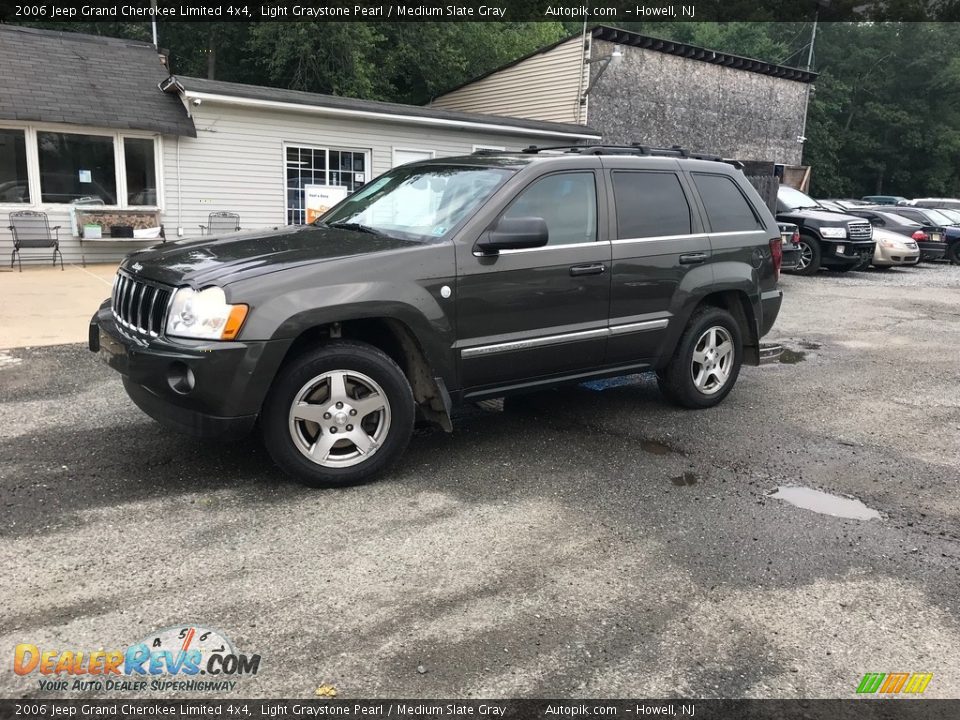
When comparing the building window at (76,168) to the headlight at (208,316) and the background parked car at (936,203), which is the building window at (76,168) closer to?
the headlight at (208,316)

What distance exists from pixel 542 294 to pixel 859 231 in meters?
13.3

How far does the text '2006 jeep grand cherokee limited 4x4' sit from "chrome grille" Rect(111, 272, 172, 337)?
12 millimetres

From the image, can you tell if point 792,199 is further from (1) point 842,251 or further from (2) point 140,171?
(2) point 140,171

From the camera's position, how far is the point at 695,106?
2269 cm

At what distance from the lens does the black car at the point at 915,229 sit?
746 inches

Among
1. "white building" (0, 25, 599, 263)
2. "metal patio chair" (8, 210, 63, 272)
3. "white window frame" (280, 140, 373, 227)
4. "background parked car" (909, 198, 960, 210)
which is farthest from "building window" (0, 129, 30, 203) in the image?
"background parked car" (909, 198, 960, 210)

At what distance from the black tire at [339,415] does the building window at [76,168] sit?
1179cm

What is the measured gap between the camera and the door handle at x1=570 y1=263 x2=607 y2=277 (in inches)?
190

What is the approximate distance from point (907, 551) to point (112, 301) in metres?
4.59

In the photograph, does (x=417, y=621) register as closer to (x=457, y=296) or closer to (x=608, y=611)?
(x=608, y=611)

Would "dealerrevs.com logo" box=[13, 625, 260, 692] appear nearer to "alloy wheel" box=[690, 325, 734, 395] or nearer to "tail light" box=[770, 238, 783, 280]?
"alloy wheel" box=[690, 325, 734, 395]

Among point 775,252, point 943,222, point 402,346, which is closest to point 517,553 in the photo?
point 402,346

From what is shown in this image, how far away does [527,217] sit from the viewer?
4488 millimetres

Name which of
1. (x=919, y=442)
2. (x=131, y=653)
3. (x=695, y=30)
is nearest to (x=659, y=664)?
(x=131, y=653)
